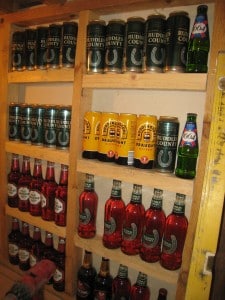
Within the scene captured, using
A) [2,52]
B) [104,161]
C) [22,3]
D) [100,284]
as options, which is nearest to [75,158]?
[104,161]

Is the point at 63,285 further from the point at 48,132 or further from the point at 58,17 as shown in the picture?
the point at 58,17

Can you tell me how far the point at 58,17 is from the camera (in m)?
1.14

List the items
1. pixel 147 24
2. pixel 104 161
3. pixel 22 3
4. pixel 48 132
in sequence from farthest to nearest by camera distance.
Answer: pixel 22 3 → pixel 48 132 → pixel 104 161 → pixel 147 24

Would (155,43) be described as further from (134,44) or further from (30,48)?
(30,48)

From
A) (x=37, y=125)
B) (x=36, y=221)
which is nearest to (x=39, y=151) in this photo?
(x=37, y=125)

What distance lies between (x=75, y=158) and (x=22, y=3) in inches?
39.5

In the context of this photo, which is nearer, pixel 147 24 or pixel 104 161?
pixel 147 24

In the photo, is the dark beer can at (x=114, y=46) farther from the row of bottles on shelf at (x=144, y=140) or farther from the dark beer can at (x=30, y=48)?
the dark beer can at (x=30, y=48)

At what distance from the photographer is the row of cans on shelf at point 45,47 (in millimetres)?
1043

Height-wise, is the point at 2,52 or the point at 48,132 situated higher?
the point at 2,52

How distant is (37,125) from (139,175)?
22.3 inches

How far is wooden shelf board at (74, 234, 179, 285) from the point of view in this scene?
0.90 meters

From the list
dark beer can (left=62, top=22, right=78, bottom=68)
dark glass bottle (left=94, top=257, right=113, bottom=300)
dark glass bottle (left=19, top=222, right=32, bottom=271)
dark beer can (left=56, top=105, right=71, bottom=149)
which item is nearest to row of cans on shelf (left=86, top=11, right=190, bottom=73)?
dark beer can (left=62, top=22, right=78, bottom=68)

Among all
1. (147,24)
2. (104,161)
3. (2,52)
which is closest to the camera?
(147,24)
